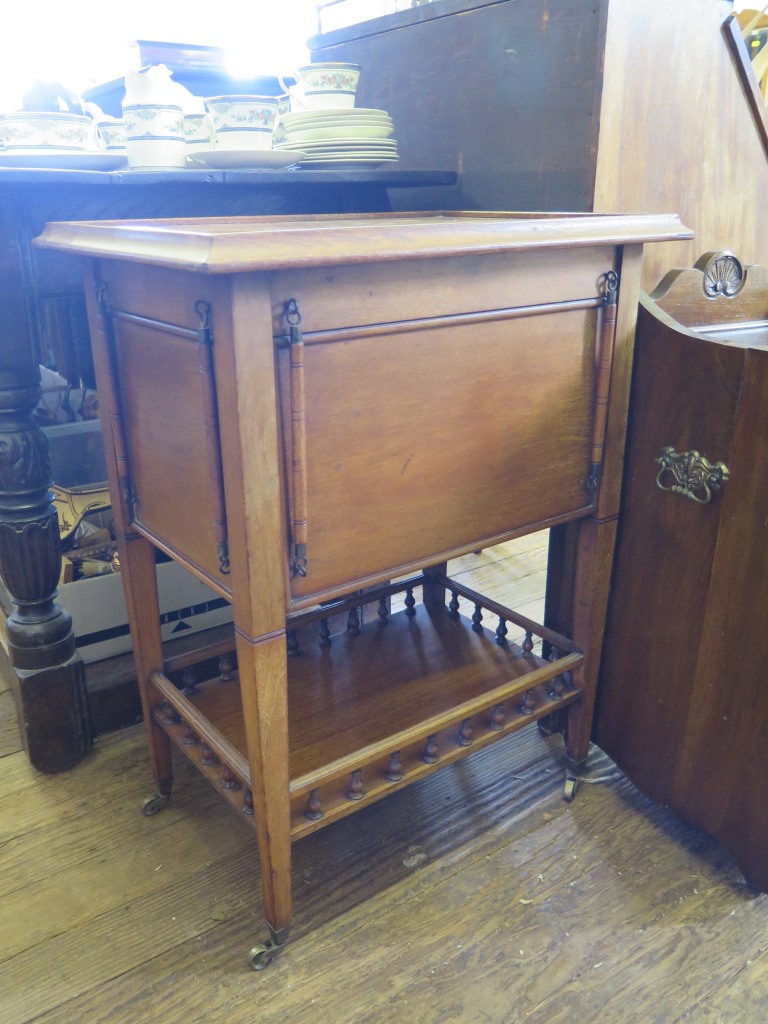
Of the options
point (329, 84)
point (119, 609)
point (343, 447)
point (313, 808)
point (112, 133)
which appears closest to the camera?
point (343, 447)

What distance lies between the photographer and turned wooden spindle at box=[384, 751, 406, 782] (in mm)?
1038

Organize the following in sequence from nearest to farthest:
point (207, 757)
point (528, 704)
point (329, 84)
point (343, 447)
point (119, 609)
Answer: point (343, 447) < point (207, 757) < point (528, 704) < point (329, 84) < point (119, 609)

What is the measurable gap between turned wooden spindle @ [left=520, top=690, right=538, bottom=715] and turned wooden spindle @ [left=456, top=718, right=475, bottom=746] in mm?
103

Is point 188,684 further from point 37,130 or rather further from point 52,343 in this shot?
point 37,130

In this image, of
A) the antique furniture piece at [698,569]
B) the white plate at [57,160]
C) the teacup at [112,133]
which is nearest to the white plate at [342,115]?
the white plate at [57,160]

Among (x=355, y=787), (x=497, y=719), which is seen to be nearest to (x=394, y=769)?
(x=355, y=787)

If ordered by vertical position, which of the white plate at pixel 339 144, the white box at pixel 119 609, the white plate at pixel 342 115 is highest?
the white plate at pixel 342 115

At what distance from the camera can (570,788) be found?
1273 millimetres

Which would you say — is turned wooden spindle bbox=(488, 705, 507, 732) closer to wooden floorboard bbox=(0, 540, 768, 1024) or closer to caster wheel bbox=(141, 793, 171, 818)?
wooden floorboard bbox=(0, 540, 768, 1024)

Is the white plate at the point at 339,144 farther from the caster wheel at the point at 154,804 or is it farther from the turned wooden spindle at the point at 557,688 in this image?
the caster wheel at the point at 154,804

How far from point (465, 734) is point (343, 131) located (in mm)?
929

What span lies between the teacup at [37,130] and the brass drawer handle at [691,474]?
37.8 inches

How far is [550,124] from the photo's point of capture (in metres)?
1.25

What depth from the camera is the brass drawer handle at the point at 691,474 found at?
1010 mm
